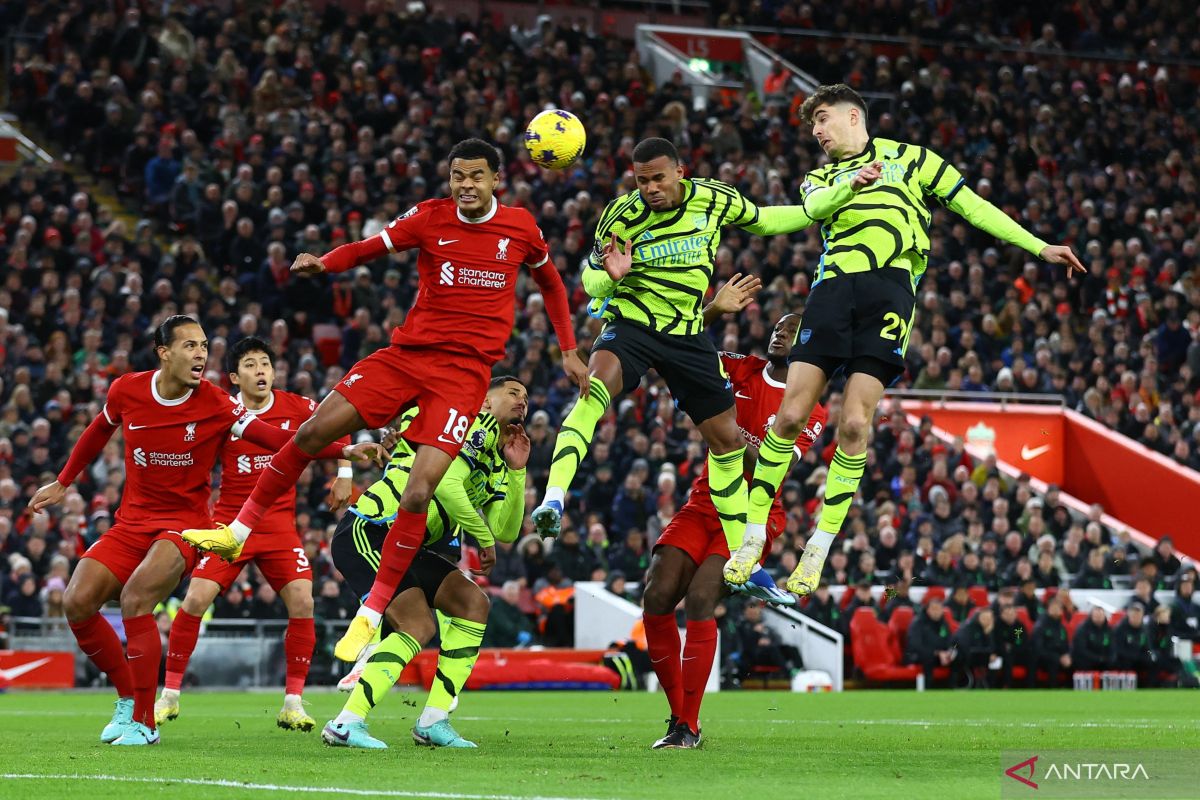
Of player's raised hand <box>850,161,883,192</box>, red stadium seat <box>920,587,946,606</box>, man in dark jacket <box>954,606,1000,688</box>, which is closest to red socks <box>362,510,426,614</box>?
player's raised hand <box>850,161,883,192</box>

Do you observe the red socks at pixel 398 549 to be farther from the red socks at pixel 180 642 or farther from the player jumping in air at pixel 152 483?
the red socks at pixel 180 642

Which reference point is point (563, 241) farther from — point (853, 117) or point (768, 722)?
point (853, 117)

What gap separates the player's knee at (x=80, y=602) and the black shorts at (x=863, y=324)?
14.6ft

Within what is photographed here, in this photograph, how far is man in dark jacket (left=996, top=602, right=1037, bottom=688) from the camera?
22.0 metres

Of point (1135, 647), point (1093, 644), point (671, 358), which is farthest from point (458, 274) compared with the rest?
point (1135, 647)

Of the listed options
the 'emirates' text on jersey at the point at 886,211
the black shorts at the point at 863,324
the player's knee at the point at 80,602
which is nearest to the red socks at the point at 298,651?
the player's knee at the point at 80,602

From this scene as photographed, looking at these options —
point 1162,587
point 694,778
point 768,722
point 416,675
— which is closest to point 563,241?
point 416,675

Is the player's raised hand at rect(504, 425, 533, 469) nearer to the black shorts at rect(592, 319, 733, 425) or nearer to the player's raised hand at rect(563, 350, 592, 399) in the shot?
the player's raised hand at rect(563, 350, 592, 399)

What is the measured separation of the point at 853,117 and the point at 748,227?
101 centimetres

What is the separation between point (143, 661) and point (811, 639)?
528 inches

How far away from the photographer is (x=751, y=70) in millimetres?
35094

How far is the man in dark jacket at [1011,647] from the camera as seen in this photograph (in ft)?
72.2

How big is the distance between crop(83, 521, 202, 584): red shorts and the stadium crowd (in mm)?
8672

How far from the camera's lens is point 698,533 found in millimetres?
10750
